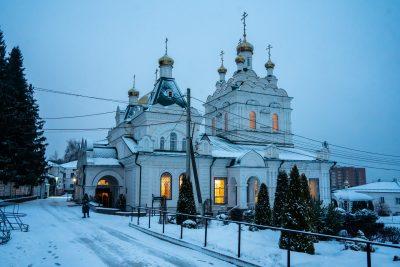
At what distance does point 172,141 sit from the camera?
1209 inches

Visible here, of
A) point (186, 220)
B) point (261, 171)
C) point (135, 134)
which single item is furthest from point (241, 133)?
point (186, 220)

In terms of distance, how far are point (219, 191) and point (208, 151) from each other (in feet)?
12.3

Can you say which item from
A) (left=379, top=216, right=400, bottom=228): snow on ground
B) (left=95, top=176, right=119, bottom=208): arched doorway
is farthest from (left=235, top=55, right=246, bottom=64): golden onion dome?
(left=379, top=216, right=400, bottom=228): snow on ground

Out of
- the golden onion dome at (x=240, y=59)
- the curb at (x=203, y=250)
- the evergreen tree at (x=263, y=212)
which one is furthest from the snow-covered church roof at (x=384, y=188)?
the curb at (x=203, y=250)

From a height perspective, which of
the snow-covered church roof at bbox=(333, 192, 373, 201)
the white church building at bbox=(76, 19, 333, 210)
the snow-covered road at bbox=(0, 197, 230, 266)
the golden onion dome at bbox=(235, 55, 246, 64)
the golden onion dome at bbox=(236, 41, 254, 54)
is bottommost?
the snow-covered road at bbox=(0, 197, 230, 266)

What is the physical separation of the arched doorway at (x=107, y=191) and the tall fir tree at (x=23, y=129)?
20.5 ft

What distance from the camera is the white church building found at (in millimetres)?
28922

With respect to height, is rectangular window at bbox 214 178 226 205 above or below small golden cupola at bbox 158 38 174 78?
below

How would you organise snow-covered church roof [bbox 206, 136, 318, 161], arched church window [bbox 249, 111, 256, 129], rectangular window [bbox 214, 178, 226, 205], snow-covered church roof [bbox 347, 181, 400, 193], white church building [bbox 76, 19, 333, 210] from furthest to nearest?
snow-covered church roof [bbox 347, 181, 400, 193], arched church window [bbox 249, 111, 256, 129], snow-covered church roof [bbox 206, 136, 318, 161], rectangular window [bbox 214, 178, 226, 205], white church building [bbox 76, 19, 333, 210]

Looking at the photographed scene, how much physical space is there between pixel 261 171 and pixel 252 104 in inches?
405

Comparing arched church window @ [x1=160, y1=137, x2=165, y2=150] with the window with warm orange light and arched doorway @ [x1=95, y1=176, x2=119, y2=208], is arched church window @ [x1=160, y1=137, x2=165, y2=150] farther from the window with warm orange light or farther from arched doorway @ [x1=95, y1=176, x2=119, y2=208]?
the window with warm orange light

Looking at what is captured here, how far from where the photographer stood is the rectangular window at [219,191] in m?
30.5

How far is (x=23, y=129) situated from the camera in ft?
104

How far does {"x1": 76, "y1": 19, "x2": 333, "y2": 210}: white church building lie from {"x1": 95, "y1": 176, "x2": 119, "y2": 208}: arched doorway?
0.15 feet
